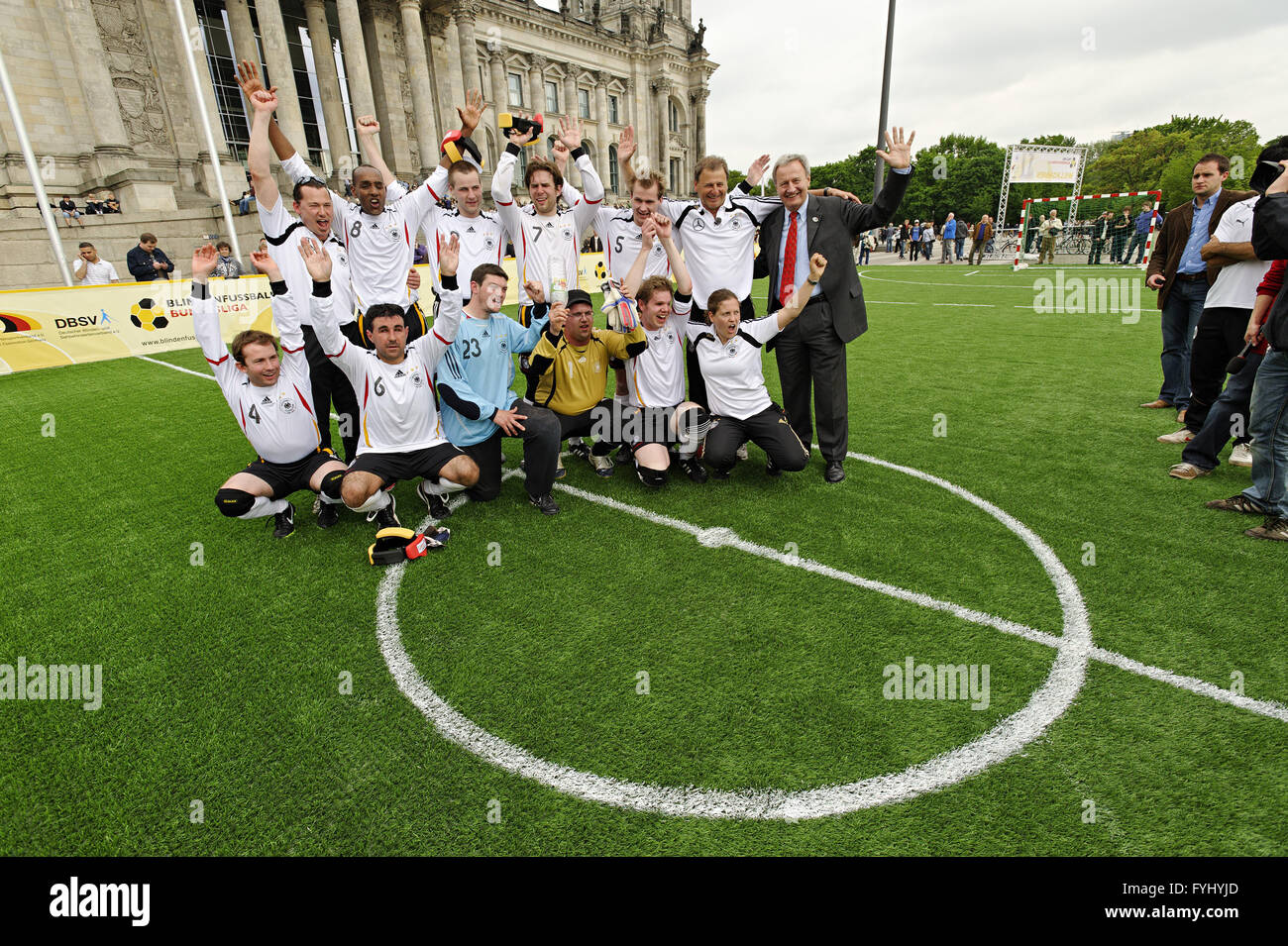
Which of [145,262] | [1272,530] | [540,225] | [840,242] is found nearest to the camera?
[1272,530]

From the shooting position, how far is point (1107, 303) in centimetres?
1585

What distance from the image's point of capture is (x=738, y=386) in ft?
19.0

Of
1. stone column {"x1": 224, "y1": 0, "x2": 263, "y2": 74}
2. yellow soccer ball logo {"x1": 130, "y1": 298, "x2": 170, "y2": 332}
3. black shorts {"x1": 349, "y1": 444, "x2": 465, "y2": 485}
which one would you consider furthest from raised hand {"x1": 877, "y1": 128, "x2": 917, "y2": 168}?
stone column {"x1": 224, "y1": 0, "x2": 263, "y2": 74}

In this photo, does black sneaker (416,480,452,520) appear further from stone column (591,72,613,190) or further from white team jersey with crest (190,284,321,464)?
stone column (591,72,613,190)

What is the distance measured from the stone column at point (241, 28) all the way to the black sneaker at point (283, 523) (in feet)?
124

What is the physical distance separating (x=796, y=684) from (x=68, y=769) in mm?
3397

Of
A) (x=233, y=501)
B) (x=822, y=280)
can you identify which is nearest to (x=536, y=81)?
(x=822, y=280)

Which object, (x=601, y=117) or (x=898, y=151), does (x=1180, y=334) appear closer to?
(x=898, y=151)

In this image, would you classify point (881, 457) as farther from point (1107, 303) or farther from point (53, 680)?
point (1107, 303)

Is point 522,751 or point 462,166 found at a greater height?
point 462,166

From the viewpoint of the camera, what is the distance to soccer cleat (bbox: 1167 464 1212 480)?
549cm

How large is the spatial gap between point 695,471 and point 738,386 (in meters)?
0.88
